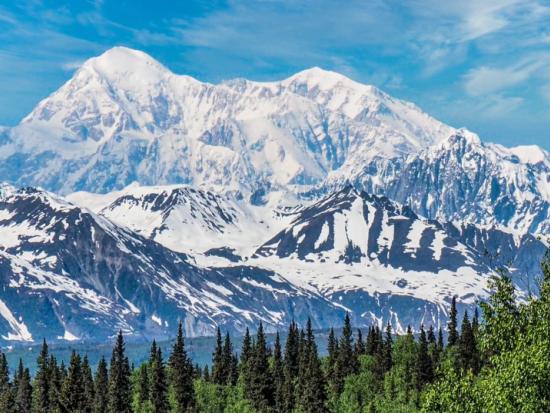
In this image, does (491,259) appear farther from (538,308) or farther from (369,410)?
(369,410)

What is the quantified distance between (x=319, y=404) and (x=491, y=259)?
110m

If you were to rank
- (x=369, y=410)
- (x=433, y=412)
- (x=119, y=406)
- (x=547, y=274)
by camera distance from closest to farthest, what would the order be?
1. (x=433, y=412)
2. (x=547, y=274)
3. (x=369, y=410)
4. (x=119, y=406)

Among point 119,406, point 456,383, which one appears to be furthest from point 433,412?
point 119,406

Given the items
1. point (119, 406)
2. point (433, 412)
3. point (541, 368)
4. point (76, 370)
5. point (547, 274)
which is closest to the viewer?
point (541, 368)

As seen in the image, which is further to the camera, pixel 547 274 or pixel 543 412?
pixel 547 274

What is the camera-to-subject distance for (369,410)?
171250 millimetres

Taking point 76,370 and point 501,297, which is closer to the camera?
point 501,297

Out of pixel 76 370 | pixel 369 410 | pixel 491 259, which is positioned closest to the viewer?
pixel 491 259

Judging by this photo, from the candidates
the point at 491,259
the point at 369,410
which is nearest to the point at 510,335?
the point at 491,259

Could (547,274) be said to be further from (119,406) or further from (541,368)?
(119,406)

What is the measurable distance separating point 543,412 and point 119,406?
457ft

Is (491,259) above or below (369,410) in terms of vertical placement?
above

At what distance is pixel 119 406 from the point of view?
200 metres

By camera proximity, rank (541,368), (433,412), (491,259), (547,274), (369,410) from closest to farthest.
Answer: (541,368), (433,412), (547,274), (491,259), (369,410)
